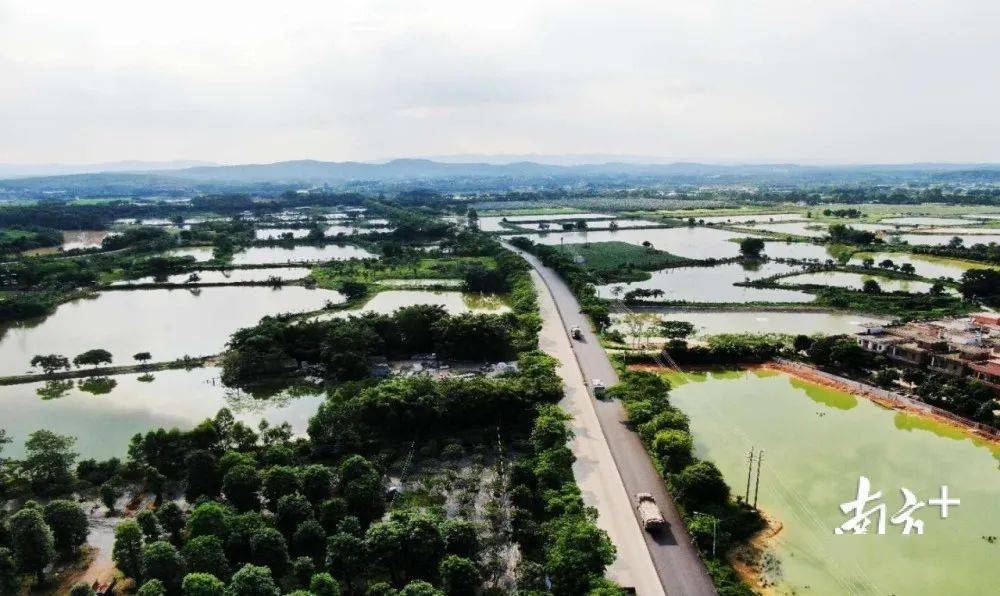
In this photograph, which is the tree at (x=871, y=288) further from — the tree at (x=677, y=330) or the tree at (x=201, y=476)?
the tree at (x=201, y=476)

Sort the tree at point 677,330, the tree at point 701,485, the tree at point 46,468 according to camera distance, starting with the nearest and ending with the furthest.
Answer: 1. the tree at point 701,485
2. the tree at point 46,468
3. the tree at point 677,330

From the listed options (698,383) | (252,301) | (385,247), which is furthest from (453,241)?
(698,383)

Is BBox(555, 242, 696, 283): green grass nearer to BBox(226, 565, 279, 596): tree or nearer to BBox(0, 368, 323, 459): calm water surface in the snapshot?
BBox(0, 368, 323, 459): calm water surface

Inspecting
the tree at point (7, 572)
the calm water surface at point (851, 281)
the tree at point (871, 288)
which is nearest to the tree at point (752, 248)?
the calm water surface at point (851, 281)

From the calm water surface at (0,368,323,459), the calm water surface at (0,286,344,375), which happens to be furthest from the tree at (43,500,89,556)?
the calm water surface at (0,286,344,375)

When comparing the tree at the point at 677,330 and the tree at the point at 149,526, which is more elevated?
the tree at the point at 677,330

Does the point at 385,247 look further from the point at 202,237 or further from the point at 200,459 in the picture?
the point at 200,459
